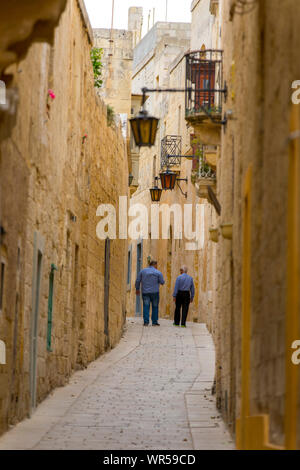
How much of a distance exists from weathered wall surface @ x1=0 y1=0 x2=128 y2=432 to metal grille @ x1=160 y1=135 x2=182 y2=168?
34.2 feet

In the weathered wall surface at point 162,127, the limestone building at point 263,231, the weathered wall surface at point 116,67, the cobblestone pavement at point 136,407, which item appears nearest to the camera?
the limestone building at point 263,231

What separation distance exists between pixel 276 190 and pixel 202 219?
20.8m

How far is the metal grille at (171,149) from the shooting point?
107ft

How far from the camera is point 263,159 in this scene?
8.17m

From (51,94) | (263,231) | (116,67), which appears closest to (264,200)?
(263,231)

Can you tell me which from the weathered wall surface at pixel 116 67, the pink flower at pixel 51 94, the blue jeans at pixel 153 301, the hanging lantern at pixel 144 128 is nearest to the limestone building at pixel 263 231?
the hanging lantern at pixel 144 128

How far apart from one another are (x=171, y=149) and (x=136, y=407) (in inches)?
858

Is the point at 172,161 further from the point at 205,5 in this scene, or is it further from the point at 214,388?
the point at 214,388

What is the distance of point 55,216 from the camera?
14.0 m

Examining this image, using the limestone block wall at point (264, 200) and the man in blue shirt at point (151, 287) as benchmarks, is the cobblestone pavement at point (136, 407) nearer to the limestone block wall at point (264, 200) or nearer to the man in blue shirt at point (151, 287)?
the limestone block wall at point (264, 200)

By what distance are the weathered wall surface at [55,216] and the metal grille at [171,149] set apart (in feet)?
34.2

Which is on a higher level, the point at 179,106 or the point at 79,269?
the point at 179,106

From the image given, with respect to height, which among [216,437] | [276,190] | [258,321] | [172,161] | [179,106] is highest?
[179,106]

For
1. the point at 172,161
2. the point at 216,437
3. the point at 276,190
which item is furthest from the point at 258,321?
the point at 172,161
